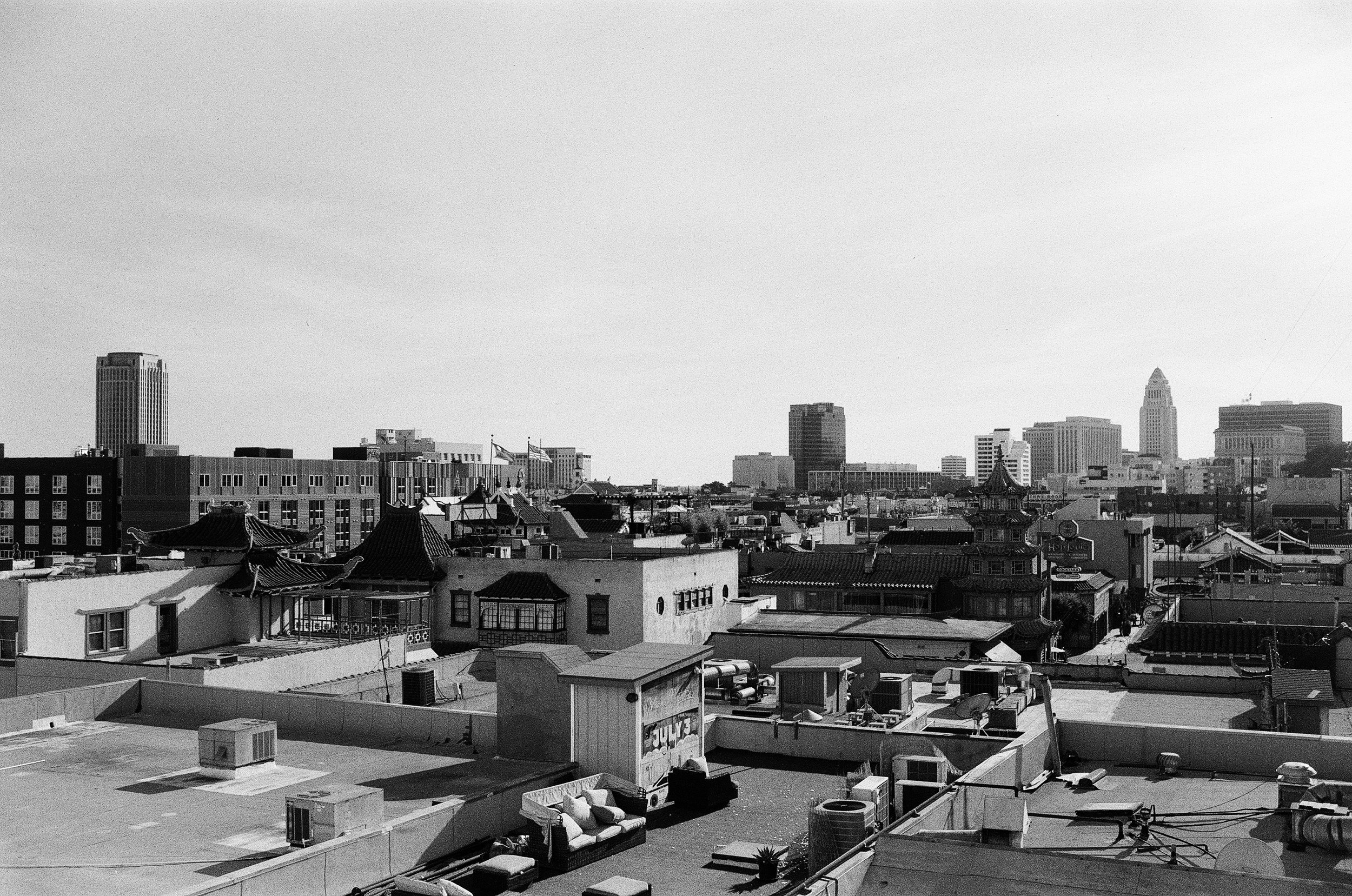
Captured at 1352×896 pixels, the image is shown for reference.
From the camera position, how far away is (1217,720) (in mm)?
31578

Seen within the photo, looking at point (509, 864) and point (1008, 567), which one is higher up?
point (509, 864)

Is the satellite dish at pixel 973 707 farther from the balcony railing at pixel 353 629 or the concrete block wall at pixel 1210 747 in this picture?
the balcony railing at pixel 353 629

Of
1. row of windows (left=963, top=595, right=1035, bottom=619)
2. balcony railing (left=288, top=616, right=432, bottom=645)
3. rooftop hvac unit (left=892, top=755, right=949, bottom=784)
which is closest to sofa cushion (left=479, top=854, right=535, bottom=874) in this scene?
rooftop hvac unit (left=892, top=755, right=949, bottom=784)

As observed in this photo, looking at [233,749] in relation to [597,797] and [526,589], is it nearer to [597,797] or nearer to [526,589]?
[597,797]

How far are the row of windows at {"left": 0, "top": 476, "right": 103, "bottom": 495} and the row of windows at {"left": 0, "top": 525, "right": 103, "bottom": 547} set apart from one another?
364 centimetres

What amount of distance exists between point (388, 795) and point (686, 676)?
17.4 ft

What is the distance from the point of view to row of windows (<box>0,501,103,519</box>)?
12212cm

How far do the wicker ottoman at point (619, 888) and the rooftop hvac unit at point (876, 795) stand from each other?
12.0ft

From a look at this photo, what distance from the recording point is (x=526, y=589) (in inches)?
1791

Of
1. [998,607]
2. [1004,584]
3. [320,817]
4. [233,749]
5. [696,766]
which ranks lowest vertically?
[998,607]

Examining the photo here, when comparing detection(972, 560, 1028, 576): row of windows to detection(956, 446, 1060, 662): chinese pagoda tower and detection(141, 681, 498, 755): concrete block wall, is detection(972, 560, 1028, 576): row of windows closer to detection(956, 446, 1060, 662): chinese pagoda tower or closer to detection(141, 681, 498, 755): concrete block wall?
detection(956, 446, 1060, 662): chinese pagoda tower

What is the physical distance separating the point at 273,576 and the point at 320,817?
28.2 metres

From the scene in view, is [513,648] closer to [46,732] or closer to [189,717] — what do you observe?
[189,717]

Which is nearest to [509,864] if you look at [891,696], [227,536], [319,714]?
[319,714]
